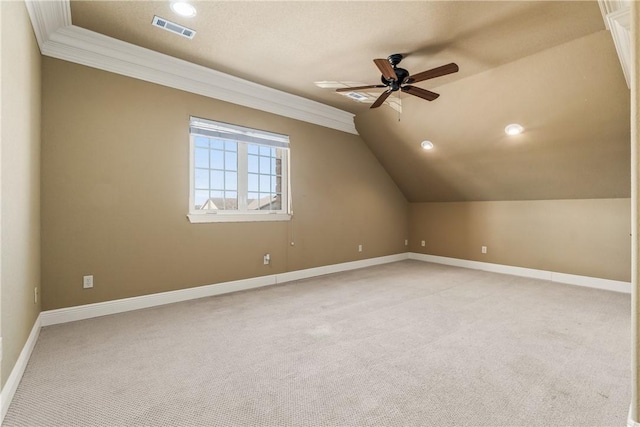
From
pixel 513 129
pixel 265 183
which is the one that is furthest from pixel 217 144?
pixel 513 129

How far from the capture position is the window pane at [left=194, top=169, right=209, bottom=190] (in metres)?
3.84

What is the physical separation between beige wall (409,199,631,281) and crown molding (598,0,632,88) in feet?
7.64

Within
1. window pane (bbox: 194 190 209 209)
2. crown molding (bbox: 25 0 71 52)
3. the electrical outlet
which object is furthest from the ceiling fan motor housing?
the electrical outlet

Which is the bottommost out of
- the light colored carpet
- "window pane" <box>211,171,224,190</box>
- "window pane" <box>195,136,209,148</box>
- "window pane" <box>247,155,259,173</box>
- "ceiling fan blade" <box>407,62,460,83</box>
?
the light colored carpet

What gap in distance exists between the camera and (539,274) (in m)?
4.83

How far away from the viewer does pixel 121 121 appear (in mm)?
3240

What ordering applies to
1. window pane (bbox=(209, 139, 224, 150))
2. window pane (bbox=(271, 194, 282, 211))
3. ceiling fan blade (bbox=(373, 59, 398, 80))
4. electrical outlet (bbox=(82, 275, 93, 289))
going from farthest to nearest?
window pane (bbox=(271, 194, 282, 211)) → window pane (bbox=(209, 139, 224, 150)) → electrical outlet (bbox=(82, 275, 93, 289)) → ceiling fan blade (bbox=(373, 59, 398, 80))

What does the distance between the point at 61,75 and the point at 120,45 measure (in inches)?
23.4

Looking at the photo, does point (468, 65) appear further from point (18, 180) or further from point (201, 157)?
point (18, 180)

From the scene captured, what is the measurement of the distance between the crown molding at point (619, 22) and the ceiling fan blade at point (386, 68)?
1.52m

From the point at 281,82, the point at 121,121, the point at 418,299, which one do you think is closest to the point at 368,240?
the point at 418,299

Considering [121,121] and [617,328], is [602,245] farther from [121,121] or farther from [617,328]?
[121,121]

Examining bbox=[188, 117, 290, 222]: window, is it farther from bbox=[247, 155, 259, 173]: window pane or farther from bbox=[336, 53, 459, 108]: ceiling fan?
bbox=[336, 53, 459, 108]: ceiling fan

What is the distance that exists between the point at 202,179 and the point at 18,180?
1.93 m
